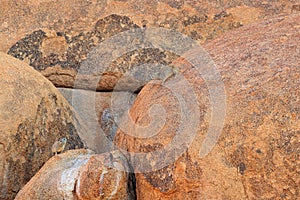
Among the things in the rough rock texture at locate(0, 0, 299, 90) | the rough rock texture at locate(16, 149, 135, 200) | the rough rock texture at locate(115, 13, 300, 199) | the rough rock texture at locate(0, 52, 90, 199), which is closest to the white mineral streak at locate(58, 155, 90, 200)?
the rough rock texture at locate(16, 149, 135, 200)

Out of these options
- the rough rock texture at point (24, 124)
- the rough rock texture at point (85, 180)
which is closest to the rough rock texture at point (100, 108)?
the rough rock texture at point (24, 124)

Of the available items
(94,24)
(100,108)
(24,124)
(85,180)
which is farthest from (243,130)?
(94,24)

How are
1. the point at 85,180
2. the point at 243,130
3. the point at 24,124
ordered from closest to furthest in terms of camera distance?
the point at 243,130, the point at 85,180, the point at 24,124

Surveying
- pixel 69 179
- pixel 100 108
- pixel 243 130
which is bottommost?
pixel 100 108

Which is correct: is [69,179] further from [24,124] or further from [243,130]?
[243,130]

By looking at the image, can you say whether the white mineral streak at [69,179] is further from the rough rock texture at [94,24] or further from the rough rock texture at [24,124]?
the rough rock texture at [94,24]

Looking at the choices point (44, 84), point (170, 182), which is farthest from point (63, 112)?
point (170, 182)

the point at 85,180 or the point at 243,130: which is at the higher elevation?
the point at 243,130
